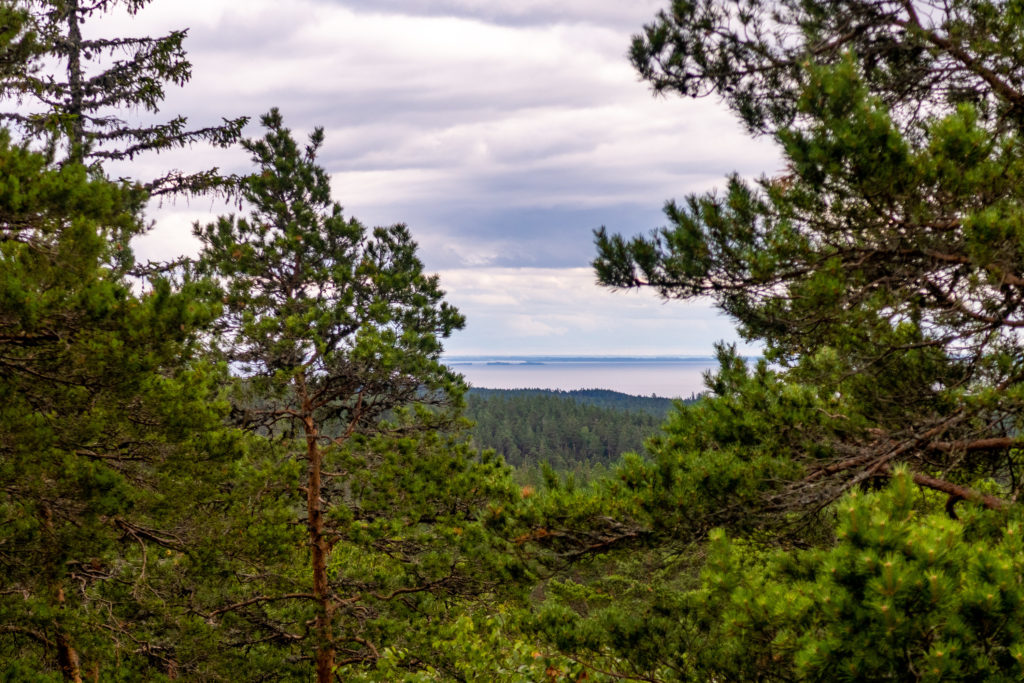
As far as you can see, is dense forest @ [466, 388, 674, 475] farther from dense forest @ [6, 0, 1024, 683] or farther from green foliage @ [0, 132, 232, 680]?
green foliage @ [0, 132, 232, 680]

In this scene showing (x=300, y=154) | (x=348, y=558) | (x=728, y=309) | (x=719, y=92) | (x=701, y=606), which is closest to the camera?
(x=701, y=606)

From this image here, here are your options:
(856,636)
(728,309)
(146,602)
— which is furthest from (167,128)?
(856,636)

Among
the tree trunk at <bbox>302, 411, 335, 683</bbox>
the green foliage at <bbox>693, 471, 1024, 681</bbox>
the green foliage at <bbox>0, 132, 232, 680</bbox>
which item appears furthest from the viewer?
the tree trunk at <bbox>302, 411, 335, 683</bbox>

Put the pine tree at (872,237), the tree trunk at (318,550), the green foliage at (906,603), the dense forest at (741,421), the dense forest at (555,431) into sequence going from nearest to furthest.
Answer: the green foliage at (906,603)
the dense forest at (741,421)
the pine tree at (872,237)
the tree trunk at (318,550)
the dense forest at (555,431)

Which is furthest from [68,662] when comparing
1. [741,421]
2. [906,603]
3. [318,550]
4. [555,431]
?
[555,431]

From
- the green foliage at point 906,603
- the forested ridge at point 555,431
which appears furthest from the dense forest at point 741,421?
the forested ridge at point 555,431

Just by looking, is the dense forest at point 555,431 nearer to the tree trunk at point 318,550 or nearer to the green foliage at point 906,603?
the tree trunk at point 318,550

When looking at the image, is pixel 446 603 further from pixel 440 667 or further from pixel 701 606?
pixel 701 606

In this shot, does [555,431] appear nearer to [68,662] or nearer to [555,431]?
[555,431]

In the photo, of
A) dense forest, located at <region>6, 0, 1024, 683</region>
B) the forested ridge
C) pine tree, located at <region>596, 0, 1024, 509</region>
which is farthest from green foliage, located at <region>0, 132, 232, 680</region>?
the forested ridge

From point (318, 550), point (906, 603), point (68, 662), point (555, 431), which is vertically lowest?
point (555, 431)

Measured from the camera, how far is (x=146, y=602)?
22.2ft

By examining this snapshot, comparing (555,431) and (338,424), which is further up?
(338,424)

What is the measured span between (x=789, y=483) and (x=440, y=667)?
585 cm
